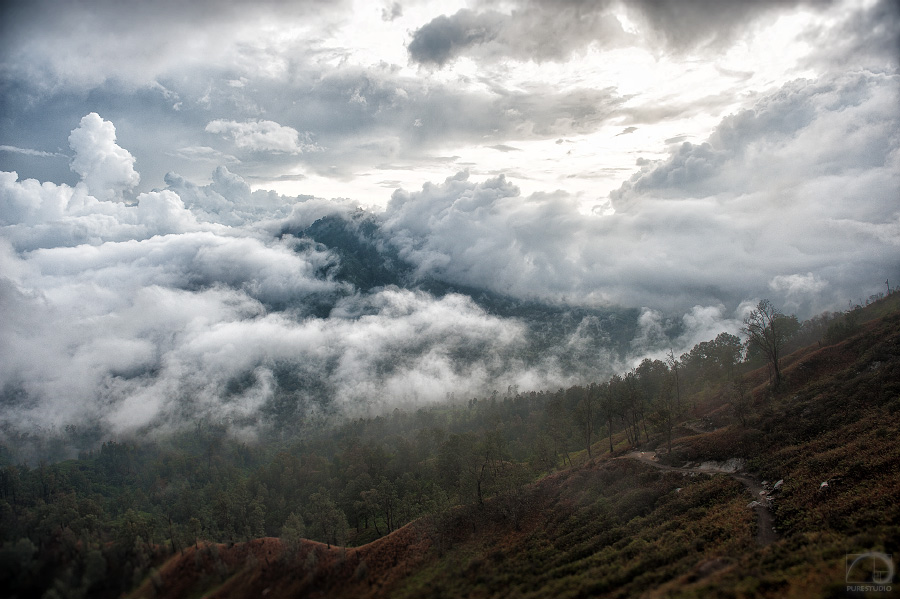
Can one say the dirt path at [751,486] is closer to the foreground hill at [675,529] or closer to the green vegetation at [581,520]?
the foreground hill at [675,529]

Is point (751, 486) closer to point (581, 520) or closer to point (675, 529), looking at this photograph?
point (675, 529)

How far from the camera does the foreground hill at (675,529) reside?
31438 millimetres

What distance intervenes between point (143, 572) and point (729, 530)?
67.8 metres

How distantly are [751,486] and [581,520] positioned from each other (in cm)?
2064

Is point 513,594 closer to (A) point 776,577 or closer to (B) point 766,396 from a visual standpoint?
(A) point 776,577

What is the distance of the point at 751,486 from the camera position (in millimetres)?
49188

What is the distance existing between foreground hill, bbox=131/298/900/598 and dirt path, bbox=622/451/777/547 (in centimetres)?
29

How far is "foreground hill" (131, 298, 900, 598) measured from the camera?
31.4m

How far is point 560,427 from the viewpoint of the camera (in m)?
111

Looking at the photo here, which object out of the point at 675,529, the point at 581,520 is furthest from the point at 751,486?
the point at 581,520

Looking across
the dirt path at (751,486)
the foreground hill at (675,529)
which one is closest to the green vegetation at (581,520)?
the foreground hill at (675,529)

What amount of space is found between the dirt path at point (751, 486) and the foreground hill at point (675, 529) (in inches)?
11.4

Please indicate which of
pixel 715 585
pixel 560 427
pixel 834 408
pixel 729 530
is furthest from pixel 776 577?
pixel 560 427

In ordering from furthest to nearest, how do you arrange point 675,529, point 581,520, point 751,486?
1. point 581,520
2. point 751,486
3. point 675,529
